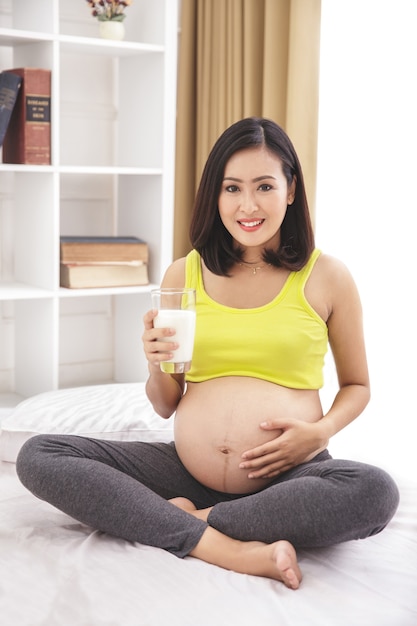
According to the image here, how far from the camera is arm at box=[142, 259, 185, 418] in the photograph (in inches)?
62.5

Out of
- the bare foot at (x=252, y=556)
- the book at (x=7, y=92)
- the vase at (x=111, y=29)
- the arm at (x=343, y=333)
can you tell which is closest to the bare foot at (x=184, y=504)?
the bare foot at (x=252, y=556)

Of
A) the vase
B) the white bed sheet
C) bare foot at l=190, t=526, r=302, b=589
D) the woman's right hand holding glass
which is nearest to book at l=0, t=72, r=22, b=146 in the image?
the vase

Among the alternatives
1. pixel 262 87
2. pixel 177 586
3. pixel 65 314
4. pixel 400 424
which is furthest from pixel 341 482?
pixel 65 314

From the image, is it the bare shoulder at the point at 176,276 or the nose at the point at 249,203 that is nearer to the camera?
the nose at the point at 249,203

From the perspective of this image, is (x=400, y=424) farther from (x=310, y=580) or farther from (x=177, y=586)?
(x=177, y=586)

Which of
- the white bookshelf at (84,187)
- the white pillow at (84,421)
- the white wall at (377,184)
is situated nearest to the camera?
Result: the white pillow at (84,421)

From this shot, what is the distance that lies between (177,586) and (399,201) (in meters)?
1.33

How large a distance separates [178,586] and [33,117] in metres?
1.61

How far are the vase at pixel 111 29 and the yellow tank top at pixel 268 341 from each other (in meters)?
1.29

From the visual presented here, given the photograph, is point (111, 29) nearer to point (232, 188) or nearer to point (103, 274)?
point (103, 274)

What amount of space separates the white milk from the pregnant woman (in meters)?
0.02

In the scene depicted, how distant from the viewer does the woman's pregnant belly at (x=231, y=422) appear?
5.44 ft

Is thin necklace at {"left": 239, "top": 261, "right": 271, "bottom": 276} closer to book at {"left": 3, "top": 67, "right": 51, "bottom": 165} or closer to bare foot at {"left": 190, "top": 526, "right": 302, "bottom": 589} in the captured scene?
bare foot at {"left": 190, "top": 526, "right": 302, "bottom": 589}

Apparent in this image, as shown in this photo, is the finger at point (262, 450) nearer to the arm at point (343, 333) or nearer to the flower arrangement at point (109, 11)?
the arm at point (343, 333)
